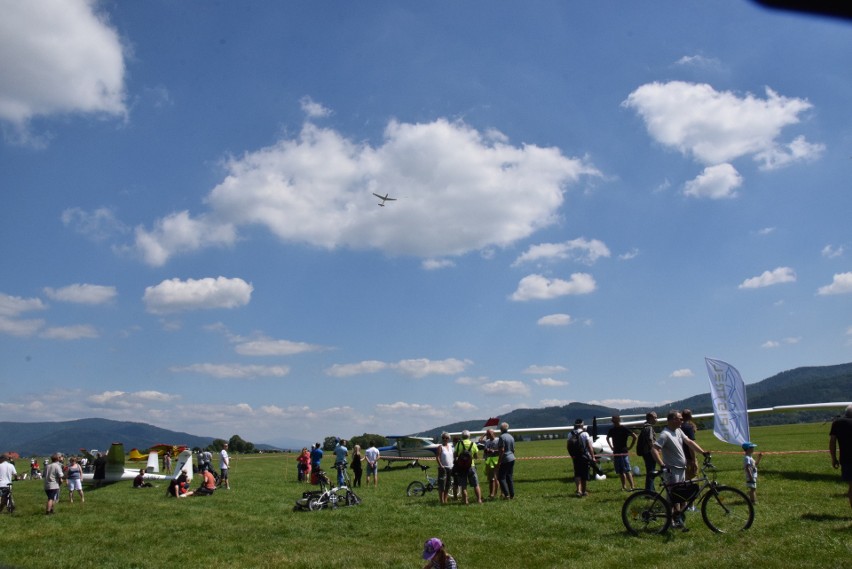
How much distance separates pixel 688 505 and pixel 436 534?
172 inches

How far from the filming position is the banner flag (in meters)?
16.4

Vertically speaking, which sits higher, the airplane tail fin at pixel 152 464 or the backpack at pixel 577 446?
the backpack at pixel 577 446

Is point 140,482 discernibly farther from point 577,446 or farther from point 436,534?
point 577,446

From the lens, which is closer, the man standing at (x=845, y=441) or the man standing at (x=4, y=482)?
the man standing at (x=845, y=441)

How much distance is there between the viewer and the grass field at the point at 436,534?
27.1 feet

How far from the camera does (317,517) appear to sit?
1342 cm

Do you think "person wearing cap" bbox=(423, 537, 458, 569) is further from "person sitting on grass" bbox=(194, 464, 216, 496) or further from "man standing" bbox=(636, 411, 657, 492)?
Result: "person sitting on grass" bbox=(194, 464, 216, 496)

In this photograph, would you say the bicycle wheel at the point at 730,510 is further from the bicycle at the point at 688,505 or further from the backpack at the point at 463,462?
the backpack at the point at 463,462

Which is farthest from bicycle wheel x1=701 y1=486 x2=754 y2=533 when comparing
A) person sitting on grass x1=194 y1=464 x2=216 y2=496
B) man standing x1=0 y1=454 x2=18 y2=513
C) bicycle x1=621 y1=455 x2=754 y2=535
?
man standing x1=0 y1=454 x2=18 y2=513

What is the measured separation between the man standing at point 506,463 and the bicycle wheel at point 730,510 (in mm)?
5598

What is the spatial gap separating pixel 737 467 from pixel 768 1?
19.7m

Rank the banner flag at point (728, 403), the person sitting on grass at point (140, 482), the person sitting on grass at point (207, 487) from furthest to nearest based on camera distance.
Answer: the person sitting on grass at point (140, 482) → the person sitting on grass at point (207, 487) → the banner flag at point (728, 403)

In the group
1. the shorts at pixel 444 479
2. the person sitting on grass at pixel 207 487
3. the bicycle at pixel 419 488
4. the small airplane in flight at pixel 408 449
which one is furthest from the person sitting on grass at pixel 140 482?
the shorts at pixel 444 479

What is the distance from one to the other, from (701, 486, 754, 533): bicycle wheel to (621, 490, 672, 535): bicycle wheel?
23.6 inches
